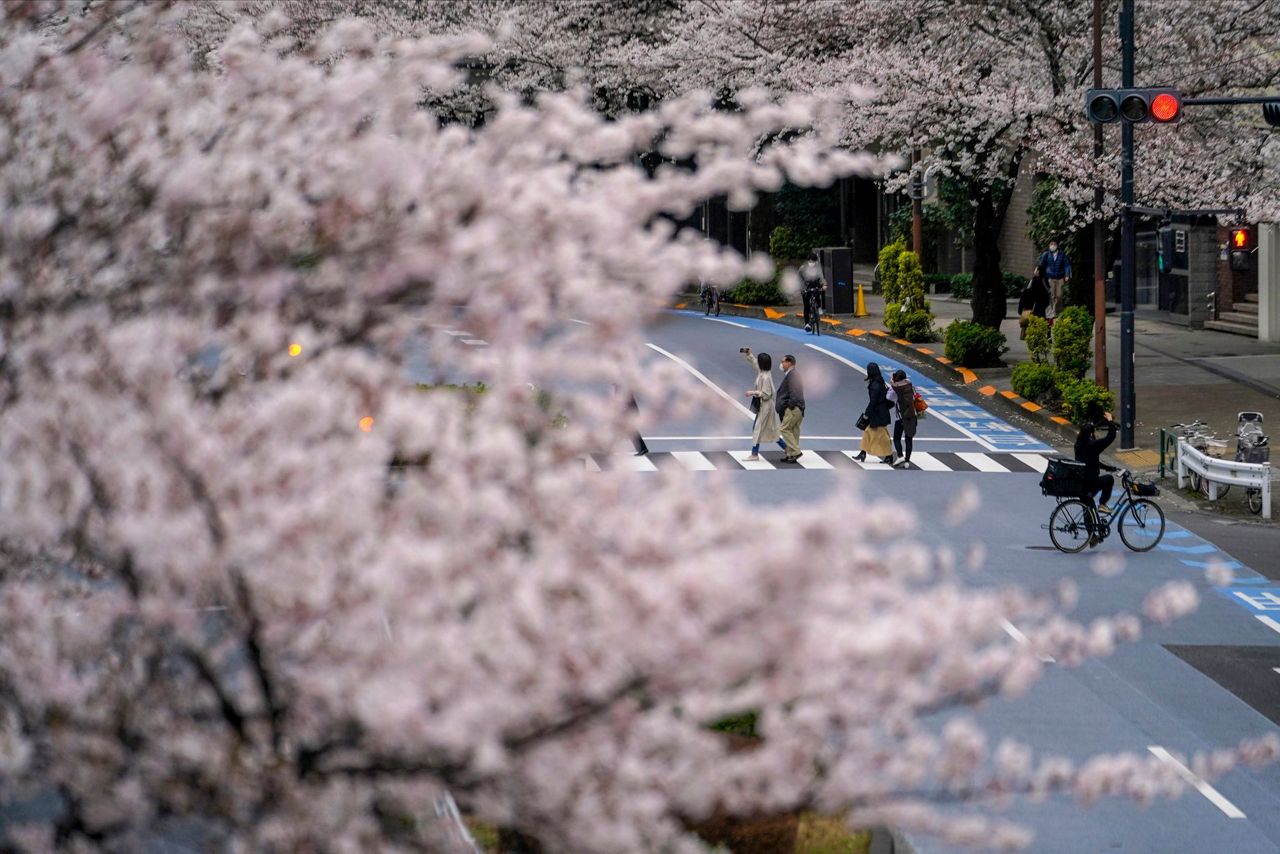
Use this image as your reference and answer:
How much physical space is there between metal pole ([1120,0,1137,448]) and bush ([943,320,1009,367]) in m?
6.22

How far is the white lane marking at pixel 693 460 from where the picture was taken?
24.2 m

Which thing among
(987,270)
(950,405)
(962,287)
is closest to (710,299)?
(962,287)

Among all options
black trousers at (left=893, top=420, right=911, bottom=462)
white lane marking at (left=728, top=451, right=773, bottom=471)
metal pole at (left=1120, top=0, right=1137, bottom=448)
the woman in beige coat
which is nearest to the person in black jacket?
black trousers at (left=893, top=420, right=911, bottom=462)

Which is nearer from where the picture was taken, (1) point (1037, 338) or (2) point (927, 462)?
(2) point (927, 462)

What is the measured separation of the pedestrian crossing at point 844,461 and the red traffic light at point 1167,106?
218 inches

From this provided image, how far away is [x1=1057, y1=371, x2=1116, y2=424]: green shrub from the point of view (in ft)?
86.4

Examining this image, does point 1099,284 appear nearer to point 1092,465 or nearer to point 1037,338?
point 1037,338

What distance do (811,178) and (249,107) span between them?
1696 mm

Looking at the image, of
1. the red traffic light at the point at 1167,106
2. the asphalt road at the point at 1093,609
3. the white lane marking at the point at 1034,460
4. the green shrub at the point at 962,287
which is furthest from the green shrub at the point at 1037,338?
the green shrub at the point at 962,287

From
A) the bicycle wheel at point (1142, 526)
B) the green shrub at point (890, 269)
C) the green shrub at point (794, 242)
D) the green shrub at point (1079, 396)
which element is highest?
the green shrub at point (794, 242)

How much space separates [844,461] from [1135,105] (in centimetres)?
659

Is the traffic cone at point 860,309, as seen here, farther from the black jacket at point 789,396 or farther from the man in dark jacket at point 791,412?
the man in dark jacket at point 791,412

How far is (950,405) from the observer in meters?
30.0

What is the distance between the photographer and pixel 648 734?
171 inches
